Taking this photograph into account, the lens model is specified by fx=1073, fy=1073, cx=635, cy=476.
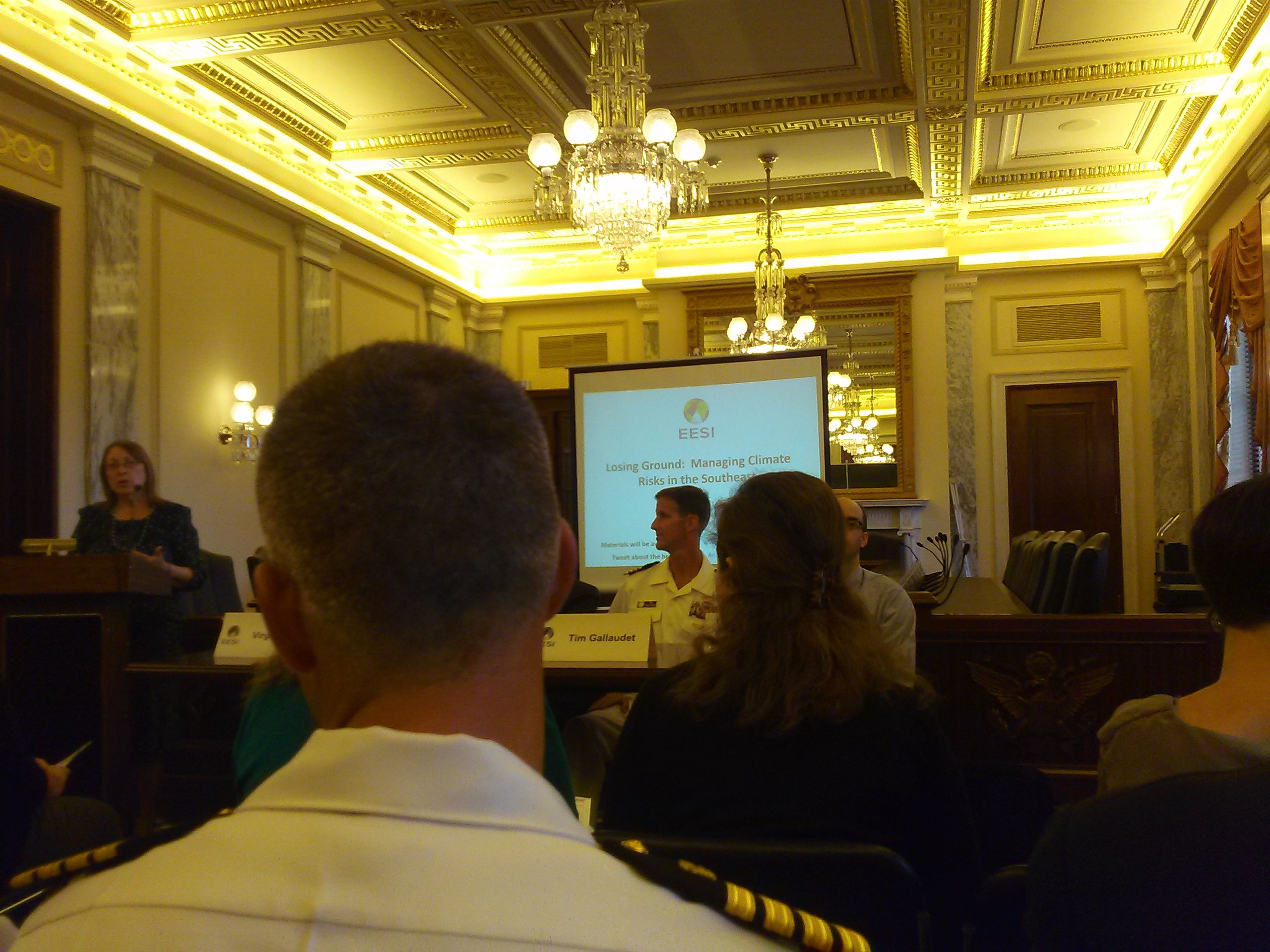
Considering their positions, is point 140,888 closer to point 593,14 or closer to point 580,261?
point 593,14

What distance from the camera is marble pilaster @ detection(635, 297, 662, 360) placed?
1007 centimetres

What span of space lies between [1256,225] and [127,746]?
269 inches

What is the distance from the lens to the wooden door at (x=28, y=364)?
18.0 feet

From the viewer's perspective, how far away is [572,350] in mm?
10422

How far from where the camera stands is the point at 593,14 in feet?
18.0

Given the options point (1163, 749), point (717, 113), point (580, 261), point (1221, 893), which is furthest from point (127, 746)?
point (580, 261)

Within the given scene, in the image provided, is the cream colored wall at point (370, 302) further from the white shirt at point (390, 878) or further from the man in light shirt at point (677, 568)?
the white shirt at point (390, 878)

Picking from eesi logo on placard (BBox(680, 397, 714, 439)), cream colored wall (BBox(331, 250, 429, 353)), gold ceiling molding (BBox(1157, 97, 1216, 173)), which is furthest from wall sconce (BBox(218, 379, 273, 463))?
gold ceiling molding (BBox(1157, 97, 1216, 173))

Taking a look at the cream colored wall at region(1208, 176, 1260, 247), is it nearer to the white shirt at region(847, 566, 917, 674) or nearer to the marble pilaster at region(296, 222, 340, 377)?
the white shirt at region(847, 566, 917, 674)

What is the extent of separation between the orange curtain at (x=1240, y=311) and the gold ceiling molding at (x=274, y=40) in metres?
5.30

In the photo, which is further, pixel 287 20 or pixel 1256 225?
pixel 1256 225

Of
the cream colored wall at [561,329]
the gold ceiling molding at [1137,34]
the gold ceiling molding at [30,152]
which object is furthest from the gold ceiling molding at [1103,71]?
the gold ceiling molding at [30,152]

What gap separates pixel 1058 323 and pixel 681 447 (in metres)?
5.49

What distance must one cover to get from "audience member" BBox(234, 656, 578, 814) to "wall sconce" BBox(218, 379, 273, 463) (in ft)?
18.4
